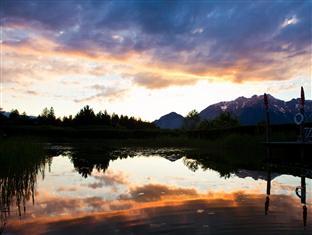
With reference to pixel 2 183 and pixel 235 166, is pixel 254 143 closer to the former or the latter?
pixel 235 166

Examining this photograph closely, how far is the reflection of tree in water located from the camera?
326 inches

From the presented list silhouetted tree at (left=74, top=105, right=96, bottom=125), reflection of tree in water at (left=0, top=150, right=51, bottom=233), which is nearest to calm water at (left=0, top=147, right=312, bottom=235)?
reflection of tree in water at (left=0, top=150, right=51, bottom=233)

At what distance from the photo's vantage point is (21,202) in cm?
876

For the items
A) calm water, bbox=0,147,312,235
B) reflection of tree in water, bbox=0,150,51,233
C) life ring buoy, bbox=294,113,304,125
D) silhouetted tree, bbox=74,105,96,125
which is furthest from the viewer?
silhouetted tree, bbox=74,105,96,125

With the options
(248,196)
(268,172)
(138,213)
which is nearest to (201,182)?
(248,196)

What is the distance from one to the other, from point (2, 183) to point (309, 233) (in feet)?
26.3

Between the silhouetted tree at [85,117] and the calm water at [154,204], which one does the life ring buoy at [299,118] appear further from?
the silhouetted tree at [85,117]

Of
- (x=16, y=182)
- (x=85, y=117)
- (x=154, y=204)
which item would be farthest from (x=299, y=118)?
(x=85, y=117)

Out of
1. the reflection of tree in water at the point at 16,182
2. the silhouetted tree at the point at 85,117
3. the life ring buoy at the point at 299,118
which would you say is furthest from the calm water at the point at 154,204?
the silhouetted tree at the point at 85,117

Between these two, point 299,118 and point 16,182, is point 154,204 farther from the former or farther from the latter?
point 299,118

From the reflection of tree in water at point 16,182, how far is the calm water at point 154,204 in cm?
2

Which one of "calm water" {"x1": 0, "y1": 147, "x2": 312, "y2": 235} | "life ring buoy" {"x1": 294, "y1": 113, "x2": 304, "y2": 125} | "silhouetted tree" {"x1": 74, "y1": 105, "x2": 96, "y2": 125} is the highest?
"silhouetted tree" {"x1": 74, "y1": 105, "x2": 96, "y2": 125}

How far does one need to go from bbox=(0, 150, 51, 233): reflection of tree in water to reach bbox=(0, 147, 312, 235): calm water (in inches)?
1.0

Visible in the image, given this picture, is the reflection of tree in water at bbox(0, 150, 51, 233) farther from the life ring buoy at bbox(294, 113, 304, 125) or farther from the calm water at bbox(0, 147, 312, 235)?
the life ring buoy at bbox(294, 113, 304, 125)
